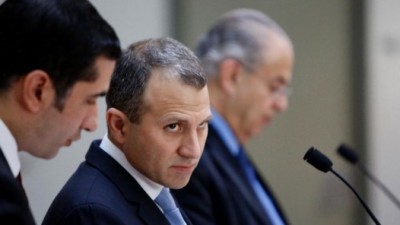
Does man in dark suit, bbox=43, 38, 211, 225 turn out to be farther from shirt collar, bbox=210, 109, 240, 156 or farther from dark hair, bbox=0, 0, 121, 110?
shirt collar, bbox=210, 109, 240, 156

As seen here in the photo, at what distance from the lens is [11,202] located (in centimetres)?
161

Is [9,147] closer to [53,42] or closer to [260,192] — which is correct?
[53,42]

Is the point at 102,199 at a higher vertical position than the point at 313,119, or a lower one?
higher

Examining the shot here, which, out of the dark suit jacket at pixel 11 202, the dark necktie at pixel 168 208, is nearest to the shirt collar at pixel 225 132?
the dark necktie at pixel 168 208

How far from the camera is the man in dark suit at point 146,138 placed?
1.69m

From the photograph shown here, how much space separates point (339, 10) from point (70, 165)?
193 centimetres

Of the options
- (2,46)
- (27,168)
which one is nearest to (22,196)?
(2,46)

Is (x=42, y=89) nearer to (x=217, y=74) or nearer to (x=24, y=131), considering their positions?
(x=24, y=131)

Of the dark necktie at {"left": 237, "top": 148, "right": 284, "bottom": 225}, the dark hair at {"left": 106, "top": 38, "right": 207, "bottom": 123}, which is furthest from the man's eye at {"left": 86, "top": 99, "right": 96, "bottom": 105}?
the dark necktie at {"left": 237, "top": 148, "right": 284, "bottom": 225}

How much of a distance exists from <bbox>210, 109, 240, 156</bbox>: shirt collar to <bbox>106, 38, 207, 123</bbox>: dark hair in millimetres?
914

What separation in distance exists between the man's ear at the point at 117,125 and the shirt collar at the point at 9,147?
222mm

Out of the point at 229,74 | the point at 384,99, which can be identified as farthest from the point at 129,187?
the point at 384,99

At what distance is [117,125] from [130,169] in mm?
93

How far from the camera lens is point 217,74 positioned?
2906 mm
